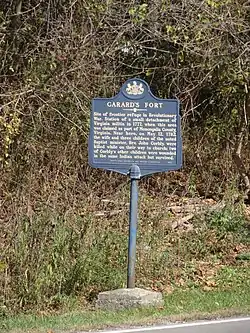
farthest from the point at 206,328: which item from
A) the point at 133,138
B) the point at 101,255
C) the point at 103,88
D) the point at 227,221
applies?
the point at 103,88

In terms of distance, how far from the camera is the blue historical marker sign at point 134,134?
9.91 m

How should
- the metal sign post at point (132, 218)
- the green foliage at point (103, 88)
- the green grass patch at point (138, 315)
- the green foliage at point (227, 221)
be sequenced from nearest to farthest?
1. the green grass patch at point (138, 315)
2. the metal sign post at point (132, 218)
3. the green foliage at point (103, 88)
4. the green foliage at point (227, 221)

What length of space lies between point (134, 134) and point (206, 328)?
312 centimetres

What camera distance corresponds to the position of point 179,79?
600 inches

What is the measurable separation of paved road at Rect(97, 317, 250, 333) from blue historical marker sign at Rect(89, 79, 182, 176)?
8.22ft

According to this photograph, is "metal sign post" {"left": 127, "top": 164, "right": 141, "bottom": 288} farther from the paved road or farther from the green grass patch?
the paved road

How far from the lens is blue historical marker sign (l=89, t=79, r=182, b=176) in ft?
32.5

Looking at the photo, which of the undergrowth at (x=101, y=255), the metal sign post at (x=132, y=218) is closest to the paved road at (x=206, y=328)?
the metal sign post at (x=132, y=218)

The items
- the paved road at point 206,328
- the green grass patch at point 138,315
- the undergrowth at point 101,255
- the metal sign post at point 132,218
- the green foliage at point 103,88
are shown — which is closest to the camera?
the paved road at point 206,328

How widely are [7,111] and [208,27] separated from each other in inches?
171

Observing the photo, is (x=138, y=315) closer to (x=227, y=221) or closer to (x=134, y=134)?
(x=134, y=134)

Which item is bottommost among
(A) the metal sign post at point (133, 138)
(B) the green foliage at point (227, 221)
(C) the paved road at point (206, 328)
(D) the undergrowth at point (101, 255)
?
(C) the paved road at point (206, 328)

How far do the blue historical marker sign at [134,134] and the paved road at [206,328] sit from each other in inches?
98.7

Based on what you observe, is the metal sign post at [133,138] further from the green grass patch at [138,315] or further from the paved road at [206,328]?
the paved road at [206,328]
